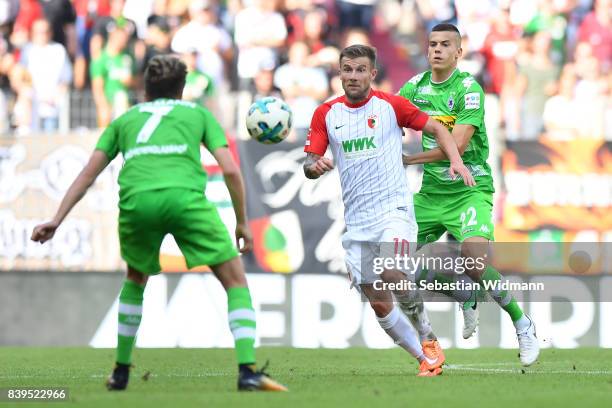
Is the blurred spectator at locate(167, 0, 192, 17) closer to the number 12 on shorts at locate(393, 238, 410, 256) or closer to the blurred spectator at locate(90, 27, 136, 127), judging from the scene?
the blurred spectator at locate(90, 27, 136, 127)

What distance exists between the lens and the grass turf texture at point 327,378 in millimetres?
7473

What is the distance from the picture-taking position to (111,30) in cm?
1834

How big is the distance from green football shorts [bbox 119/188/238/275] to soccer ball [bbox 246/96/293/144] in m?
1.76

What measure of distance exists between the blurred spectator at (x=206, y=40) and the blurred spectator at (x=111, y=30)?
21.0 inches

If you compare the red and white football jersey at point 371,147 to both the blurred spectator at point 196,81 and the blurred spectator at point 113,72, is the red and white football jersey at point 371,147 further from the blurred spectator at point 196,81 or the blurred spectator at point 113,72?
the blurred spectator at point 196,81

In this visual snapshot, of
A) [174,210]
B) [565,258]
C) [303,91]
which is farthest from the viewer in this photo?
[303,91]

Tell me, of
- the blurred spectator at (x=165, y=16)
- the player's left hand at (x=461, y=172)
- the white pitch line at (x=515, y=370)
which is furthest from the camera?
the blurred spectator at (x=165, y=16)

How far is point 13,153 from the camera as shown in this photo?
1581 centimetres

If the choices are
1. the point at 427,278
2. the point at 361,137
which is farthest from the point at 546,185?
the point at 361,137

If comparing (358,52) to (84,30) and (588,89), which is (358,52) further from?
(84,30)

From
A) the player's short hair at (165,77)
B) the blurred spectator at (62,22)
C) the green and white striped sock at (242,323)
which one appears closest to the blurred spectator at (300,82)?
the blurred spectator at (62,22)

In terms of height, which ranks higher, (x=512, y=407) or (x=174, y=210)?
(x=174, y=210)

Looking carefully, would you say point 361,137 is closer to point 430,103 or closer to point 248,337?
point 430,103

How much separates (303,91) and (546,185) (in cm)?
398
